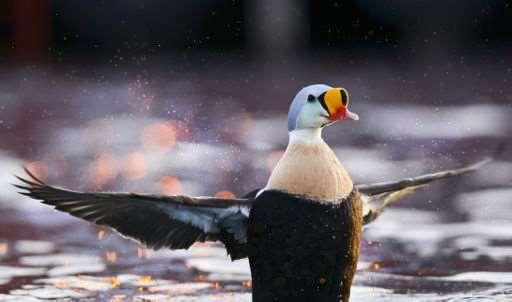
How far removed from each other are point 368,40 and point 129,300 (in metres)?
10.7

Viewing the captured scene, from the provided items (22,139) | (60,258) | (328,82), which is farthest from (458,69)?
(60,258)

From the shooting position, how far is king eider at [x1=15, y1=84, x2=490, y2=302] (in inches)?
190

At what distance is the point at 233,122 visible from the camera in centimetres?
1071

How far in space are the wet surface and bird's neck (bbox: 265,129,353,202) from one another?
33.6 inches

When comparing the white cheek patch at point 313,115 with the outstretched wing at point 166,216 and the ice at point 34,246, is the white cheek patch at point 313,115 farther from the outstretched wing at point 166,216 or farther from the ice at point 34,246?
the ice at point 34,246

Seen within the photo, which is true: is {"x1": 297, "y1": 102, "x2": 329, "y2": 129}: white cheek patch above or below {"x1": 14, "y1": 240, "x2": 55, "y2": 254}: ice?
above

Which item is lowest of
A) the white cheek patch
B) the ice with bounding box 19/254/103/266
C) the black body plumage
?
the black body plumage

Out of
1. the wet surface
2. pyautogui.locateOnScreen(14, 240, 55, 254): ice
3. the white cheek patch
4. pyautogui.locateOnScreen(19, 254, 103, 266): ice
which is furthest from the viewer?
pyautogui.locateOnScreen(14, 240, 55, 254): ice

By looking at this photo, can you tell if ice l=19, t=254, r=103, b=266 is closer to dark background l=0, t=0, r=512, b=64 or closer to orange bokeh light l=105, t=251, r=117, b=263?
orange bokeh light l=105, t=251, r=117, b=263

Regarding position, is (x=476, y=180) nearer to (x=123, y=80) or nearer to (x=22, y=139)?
(x=22, y=139)

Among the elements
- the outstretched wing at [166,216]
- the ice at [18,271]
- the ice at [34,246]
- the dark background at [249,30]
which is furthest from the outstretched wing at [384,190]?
the dark background at [249,30]

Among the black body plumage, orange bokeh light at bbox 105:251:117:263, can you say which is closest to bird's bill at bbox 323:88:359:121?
the black body plumage

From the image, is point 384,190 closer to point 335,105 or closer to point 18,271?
point 335,105

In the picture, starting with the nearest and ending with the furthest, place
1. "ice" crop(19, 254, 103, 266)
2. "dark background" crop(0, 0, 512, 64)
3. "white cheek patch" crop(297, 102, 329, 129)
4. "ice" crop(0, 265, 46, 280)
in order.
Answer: "white cheek patch" crop(297, 102, 329, 129)
"ice" crop(0, 265, 46, 280)
"ice" crop(19, 254, 103, 266)
"dark background" crop(0, 0, 512, 64)
